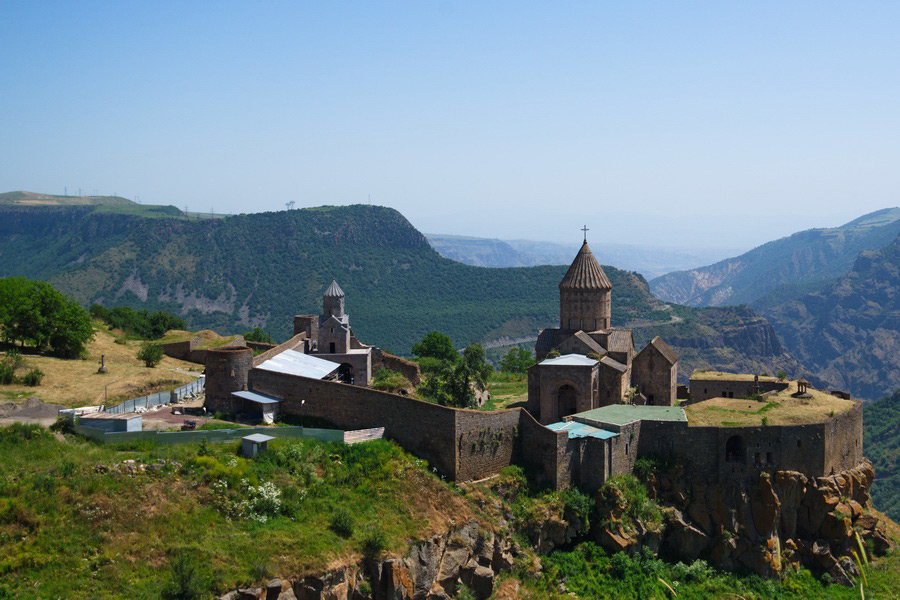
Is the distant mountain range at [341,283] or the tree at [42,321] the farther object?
the distant mountain range at [341,283]

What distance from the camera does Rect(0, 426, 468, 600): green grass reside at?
75.6 ft

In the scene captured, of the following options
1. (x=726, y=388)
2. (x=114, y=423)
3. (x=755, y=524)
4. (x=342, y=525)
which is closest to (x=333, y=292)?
(x=114, y=423)

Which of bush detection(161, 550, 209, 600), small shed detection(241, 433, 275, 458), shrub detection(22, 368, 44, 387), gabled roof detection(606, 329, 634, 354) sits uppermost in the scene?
gabled roof detection(606, 329, 634, 354)

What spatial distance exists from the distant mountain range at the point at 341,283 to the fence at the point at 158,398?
82854mm

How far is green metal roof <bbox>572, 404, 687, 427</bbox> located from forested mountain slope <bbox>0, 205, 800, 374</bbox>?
8566 centimetres

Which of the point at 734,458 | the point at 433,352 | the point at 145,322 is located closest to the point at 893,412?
the point at 433,352

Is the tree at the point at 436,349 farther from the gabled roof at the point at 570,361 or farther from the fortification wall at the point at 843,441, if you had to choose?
the fortification wall at the point at 843,441

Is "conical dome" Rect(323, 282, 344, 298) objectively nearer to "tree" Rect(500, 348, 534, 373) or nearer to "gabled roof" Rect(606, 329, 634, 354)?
"gabled roof" Rect(606, 329, 634, 354)

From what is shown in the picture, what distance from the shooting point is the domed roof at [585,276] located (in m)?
46.6

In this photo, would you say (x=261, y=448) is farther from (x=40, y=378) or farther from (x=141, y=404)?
(x=40, y=378)

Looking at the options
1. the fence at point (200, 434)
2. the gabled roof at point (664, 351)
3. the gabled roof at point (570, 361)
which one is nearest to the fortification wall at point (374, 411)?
the fence at point (200, 434)

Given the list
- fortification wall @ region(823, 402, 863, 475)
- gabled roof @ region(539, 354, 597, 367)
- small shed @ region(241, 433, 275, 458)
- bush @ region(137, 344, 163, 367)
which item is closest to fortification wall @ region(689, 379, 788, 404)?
fortification wall @ region(823, 402, 863, 475)

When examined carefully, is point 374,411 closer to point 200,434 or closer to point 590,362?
point 200,434

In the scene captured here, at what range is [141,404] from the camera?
36.0 m
